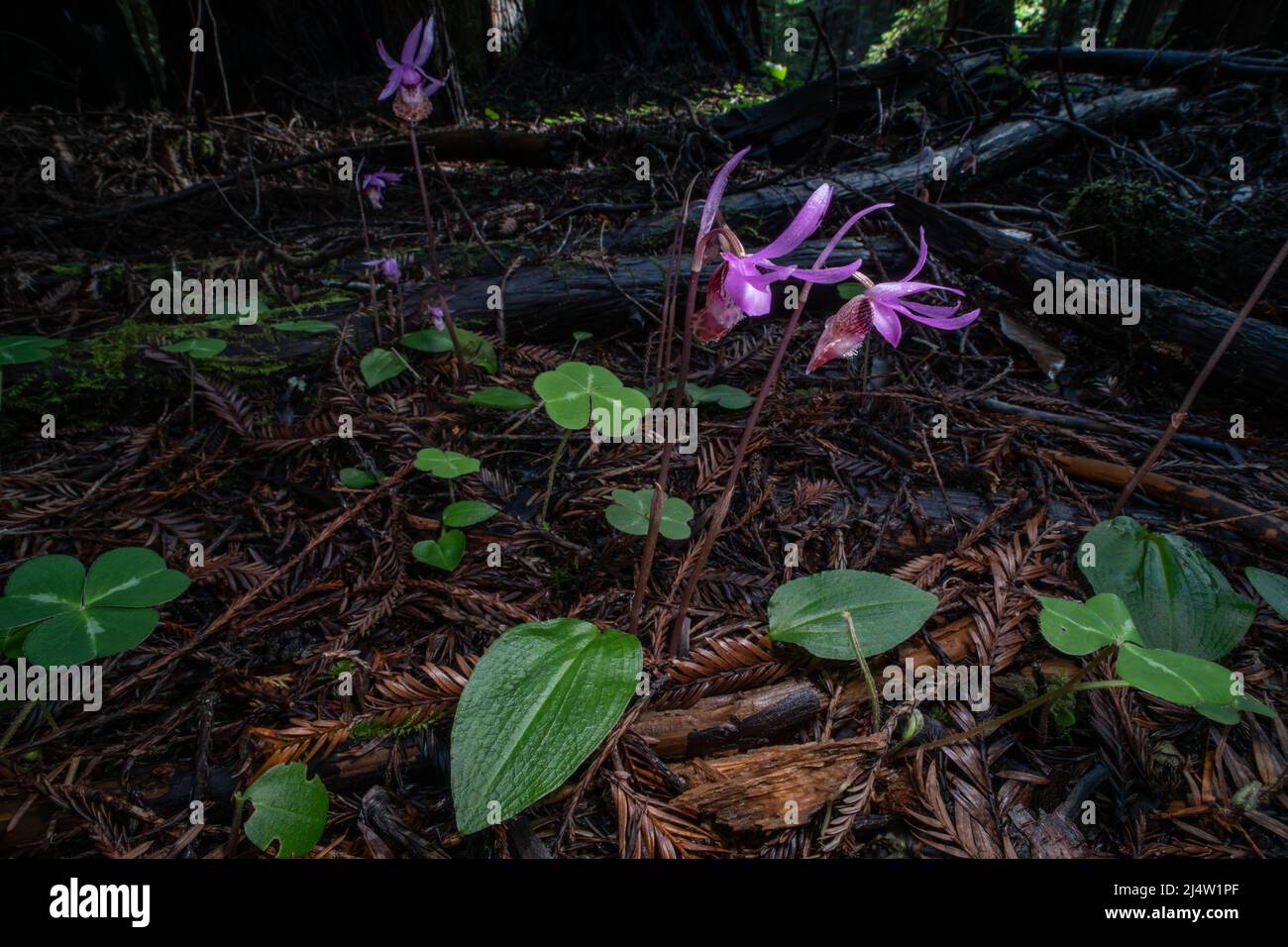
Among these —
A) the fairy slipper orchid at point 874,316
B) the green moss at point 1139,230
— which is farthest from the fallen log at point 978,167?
the fairy slipper orchid at point 874,316

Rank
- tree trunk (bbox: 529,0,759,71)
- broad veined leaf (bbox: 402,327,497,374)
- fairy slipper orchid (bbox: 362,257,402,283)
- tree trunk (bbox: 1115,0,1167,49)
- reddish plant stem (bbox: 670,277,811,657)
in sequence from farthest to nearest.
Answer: tree trunk (bbox: 529,0,759,71) < tree trunk (bbox: 1115,0,1167,49) < fairy slipper orchid (bbox: 362,257,402,283) < broad veined leaf (bbox: 402,327,497,374) < reddish plant stem (bbox: 670,277,811,657)

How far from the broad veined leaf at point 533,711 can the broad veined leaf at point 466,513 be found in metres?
0.61

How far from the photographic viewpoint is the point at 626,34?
10.8m

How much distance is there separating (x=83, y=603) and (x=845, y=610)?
2003 mm

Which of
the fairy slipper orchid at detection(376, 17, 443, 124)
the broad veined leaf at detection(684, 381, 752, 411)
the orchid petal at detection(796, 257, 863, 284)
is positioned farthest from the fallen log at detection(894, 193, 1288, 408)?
the fairy slipper orchid at detection(376, 17, 443, 124)

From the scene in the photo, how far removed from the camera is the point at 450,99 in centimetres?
603

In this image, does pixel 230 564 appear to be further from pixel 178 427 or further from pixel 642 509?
pixel 642 509

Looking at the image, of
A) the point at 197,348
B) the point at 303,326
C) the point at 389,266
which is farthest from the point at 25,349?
the point at 389,266

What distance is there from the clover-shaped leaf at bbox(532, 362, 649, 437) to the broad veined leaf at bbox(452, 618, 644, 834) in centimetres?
73

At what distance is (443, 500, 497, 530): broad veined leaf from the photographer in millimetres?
1927

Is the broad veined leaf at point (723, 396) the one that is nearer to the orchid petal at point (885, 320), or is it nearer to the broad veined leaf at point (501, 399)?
the broad veined leaf at point (501, 399)

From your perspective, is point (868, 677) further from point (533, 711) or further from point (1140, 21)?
point (1140, 21)

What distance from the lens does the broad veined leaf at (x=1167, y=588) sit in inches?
67.1

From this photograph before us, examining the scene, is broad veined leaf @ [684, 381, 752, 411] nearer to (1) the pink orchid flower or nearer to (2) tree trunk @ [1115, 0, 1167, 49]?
(1) the pink orchid flower
